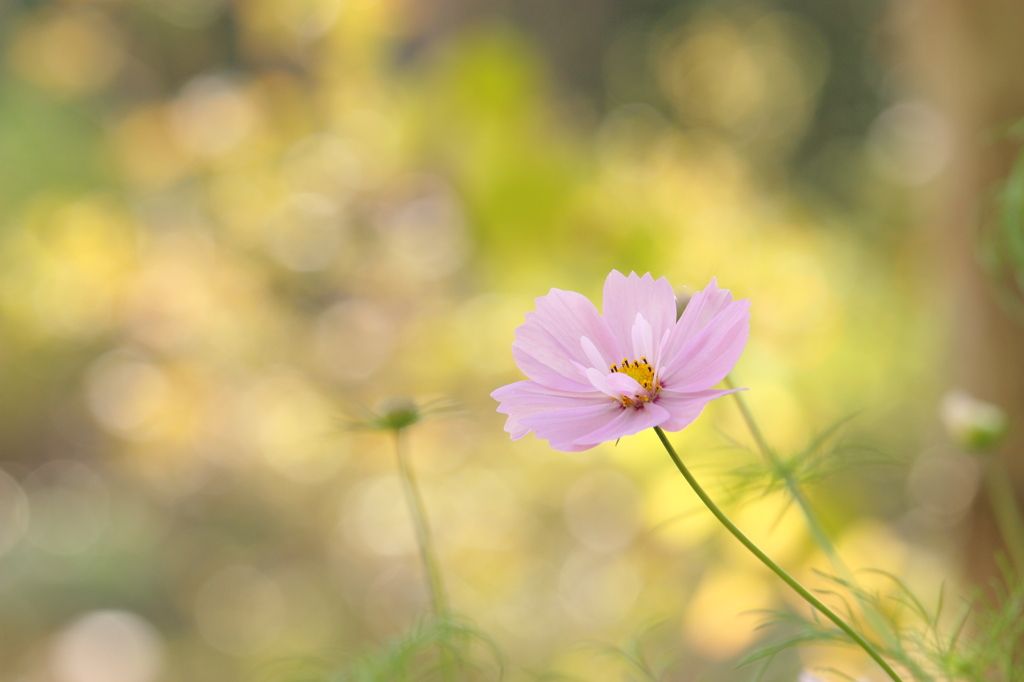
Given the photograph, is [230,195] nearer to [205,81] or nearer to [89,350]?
[205,81]

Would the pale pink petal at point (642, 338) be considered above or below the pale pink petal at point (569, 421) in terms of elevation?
above

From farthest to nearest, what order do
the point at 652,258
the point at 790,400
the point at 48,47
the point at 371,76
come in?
the point at 48,47 → the point at 371,76 → the point at 652,258 → the point at 790,400

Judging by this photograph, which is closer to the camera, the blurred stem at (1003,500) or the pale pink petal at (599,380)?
the pale pink petal at (599,380)

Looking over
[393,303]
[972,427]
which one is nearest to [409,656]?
[972,427]

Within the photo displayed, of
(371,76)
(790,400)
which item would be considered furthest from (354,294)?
(790,400)

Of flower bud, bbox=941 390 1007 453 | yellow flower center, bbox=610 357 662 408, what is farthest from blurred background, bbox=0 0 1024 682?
yellow flower center, bbox=610 357 662 408

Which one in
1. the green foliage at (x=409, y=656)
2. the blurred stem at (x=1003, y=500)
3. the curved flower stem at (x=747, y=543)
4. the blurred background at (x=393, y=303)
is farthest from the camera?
the blurred background at (x=393, y=303)

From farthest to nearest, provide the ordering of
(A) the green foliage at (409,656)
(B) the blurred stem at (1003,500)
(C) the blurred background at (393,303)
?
(C) the blurred background at (393,303)
(B) the blurred stem at (1003,500)
(A) the green foliage at (409,656)

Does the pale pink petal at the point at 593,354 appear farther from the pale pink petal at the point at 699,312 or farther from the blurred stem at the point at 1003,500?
the blurred stem at the point at 1003,500

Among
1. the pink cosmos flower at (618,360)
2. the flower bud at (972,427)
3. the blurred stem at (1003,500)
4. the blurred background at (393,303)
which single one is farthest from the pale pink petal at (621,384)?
the blurred background at (393,303)
